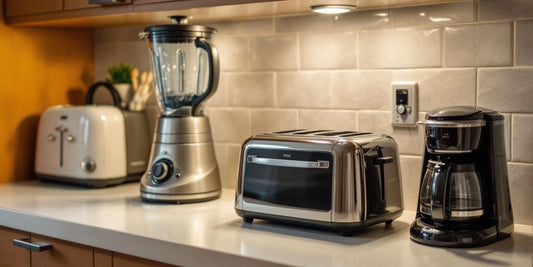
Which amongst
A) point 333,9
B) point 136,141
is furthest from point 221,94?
point 333,9

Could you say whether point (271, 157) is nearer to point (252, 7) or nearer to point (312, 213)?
point (312, 213)

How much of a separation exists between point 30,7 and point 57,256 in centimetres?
86

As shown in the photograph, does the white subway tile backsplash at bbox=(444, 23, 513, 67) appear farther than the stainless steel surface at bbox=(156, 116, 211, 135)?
No

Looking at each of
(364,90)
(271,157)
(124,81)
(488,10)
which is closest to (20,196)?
(124,81)

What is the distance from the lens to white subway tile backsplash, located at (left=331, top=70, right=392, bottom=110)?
1.84 meters

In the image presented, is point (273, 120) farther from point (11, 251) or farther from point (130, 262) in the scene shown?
point (11, 251)

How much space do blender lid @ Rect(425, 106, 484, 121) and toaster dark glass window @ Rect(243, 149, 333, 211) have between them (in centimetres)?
24

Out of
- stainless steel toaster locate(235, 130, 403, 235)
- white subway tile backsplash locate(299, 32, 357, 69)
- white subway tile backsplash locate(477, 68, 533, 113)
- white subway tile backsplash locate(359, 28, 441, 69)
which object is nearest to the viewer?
stainless steel toaster locate(235, 130, 403, 235)

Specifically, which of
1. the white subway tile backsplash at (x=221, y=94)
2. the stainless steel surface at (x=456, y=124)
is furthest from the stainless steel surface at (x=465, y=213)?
the white subway tile backsplash at (x=221, y=94)

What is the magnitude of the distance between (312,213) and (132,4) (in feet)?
2.64

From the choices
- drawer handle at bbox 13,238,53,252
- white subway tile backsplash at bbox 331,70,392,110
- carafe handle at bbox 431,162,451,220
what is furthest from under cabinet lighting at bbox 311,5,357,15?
drawer handle at bbox 13,238,53,252

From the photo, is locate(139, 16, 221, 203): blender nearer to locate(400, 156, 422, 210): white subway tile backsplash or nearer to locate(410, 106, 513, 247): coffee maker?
locate(400, 156, 422, 210): white subway tile backsplash

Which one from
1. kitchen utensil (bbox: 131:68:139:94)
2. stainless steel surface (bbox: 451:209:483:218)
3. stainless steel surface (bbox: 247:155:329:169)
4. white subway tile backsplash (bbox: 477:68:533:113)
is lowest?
stainless steel surface (bbox: 451:209:483:218)

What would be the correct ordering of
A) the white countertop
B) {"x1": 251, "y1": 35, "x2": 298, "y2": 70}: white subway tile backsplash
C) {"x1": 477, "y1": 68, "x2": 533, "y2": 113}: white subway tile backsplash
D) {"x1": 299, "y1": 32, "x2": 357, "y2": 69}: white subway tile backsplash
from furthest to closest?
{"x1": 251, "y1": 35, "x2": 298, "y2": 70}: white subway tile backsplash
{"x1": 299, "y1": 32, "x2": 357, "y2": 69}: white subway tile backsplash
{"x1": 477, "y1": 68, "x2": 533, "y2": 113}: white subway tile backsplash
the white countertop
